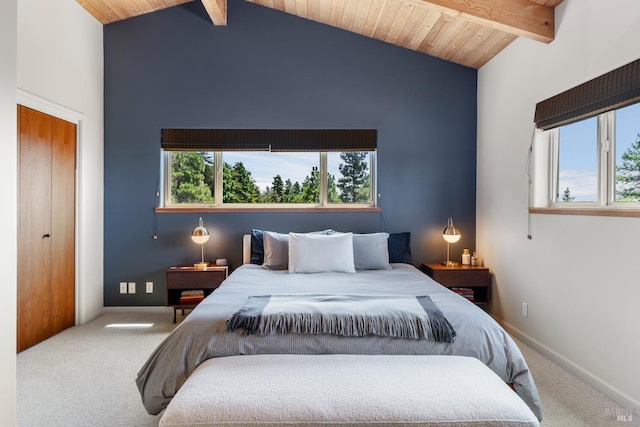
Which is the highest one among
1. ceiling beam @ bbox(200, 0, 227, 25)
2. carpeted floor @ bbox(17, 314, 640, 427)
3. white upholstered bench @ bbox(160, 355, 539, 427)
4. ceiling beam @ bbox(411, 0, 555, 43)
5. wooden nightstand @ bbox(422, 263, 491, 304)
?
ceiling beam @ bbox(200, 0, 227, 25)

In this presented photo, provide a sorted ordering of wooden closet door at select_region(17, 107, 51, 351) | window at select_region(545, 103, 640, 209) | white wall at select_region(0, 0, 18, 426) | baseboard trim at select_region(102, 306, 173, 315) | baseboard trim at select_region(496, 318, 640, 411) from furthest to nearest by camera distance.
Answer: baseboard trim at select_region(102, 306, 173, 315) < wooden closet door at select_region(17, 107, 51, 351) < window at select_region(545, 103, 640, 209) < baseboard trim at select_region(496, 318, 640, 411) < white wall at select_region(0, 0, 18, 426)

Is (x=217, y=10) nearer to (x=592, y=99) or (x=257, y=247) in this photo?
(x=257, y=247)

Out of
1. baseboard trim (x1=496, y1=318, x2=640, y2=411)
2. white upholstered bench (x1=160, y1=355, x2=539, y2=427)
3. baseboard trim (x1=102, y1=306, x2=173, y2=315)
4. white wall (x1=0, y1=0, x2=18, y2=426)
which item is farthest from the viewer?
baseboard trim (x1=102, y1=306, x2=173, y2=315)

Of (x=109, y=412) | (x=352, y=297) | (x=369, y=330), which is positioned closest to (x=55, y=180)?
(x=109, y=412)

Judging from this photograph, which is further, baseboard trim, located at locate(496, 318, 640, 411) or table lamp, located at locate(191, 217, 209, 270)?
table lamp, located at locate(191, 217, 209, 270)

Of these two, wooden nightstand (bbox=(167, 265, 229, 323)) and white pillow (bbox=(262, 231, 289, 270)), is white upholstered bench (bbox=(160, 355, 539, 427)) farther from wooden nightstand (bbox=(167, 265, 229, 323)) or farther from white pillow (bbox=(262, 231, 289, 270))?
wooden nightstand (bbox=(167, 265, 229, 323))

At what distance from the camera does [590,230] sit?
7.68 feet

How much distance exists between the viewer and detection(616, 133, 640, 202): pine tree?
84.4 inches

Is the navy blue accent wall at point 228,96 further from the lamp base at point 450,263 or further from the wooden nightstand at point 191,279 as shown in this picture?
the lamp base at point 450,263

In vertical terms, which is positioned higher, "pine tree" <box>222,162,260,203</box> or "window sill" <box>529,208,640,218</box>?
"pine tree" <box>222,162,260,203</box>

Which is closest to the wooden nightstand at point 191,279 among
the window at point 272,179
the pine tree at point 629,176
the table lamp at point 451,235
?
the window at point 272,179

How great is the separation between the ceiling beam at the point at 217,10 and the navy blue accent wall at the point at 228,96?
127 mm

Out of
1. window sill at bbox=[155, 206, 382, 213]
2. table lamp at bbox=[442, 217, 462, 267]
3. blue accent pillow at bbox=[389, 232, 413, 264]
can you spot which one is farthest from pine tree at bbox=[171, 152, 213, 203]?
table lamp at bbox=[442, 217, 462, 267]

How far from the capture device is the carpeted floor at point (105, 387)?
1.95 meters
